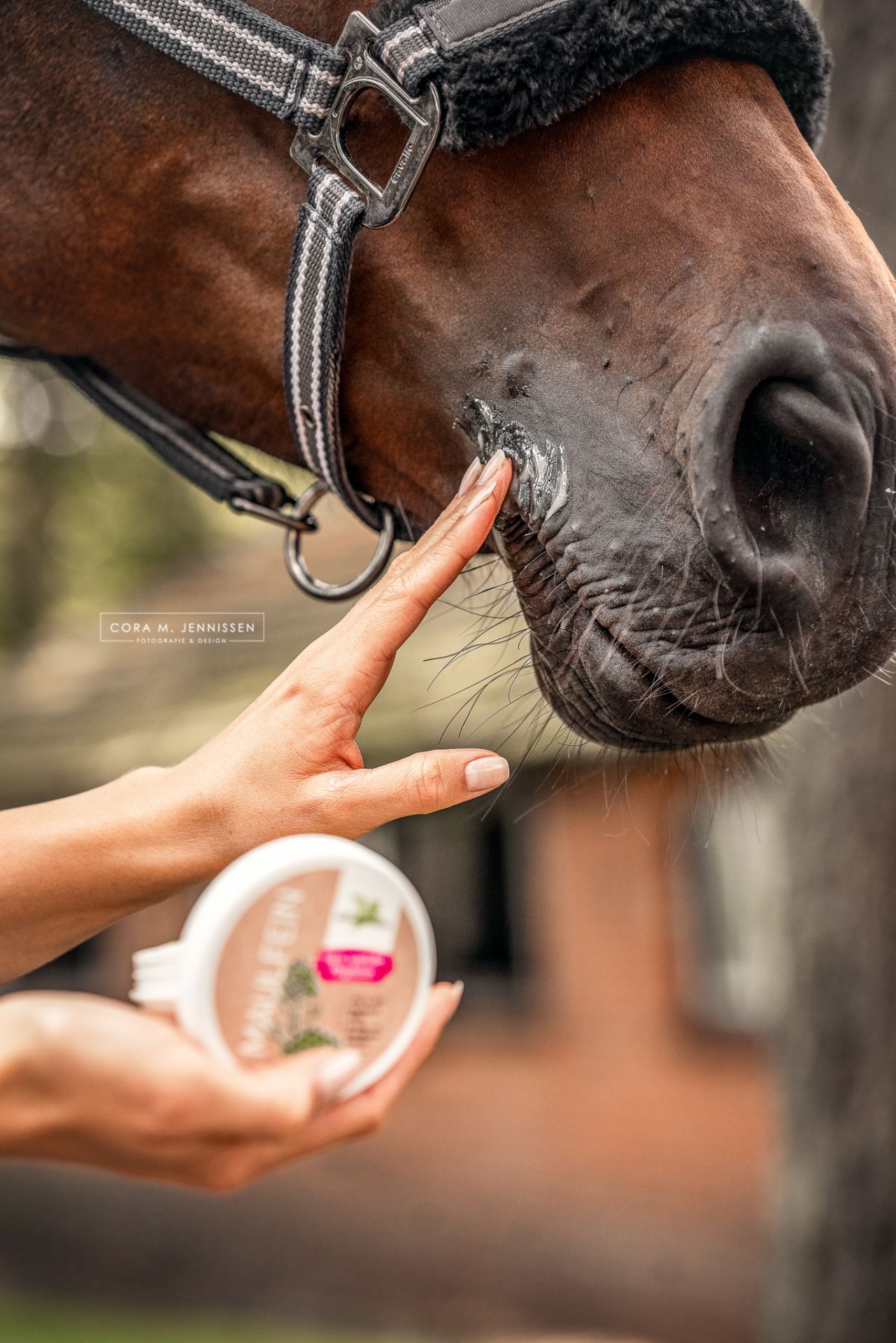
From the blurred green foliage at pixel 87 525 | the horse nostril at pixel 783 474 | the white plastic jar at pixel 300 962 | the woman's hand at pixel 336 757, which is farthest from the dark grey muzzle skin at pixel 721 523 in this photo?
the blurred green foliage at pixel 87 525

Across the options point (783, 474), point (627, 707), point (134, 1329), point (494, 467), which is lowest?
point (134, 1329)

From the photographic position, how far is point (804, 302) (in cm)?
89

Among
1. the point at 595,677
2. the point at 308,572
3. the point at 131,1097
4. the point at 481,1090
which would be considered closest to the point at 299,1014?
the point at 131,1097

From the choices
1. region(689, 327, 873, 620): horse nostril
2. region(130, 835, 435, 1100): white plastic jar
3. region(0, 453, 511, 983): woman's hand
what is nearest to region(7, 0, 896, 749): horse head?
region(689, 327, 873, 620): horse nostril

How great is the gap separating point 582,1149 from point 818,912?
3760 millimetres

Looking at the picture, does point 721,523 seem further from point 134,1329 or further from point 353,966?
point 134,1329

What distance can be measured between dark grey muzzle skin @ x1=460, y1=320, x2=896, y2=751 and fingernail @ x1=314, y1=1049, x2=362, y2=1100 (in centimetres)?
37

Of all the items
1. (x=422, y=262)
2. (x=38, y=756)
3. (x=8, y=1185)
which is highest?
(x=422, y=262)

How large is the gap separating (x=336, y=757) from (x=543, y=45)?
55 cm

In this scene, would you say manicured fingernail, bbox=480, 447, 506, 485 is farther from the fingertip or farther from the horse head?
the fingertip

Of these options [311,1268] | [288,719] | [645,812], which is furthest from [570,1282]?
[288,719]

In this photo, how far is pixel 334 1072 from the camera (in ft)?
2.28

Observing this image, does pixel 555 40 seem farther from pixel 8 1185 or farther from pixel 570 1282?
pixel 8 1185

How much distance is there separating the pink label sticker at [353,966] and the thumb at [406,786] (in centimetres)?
11
